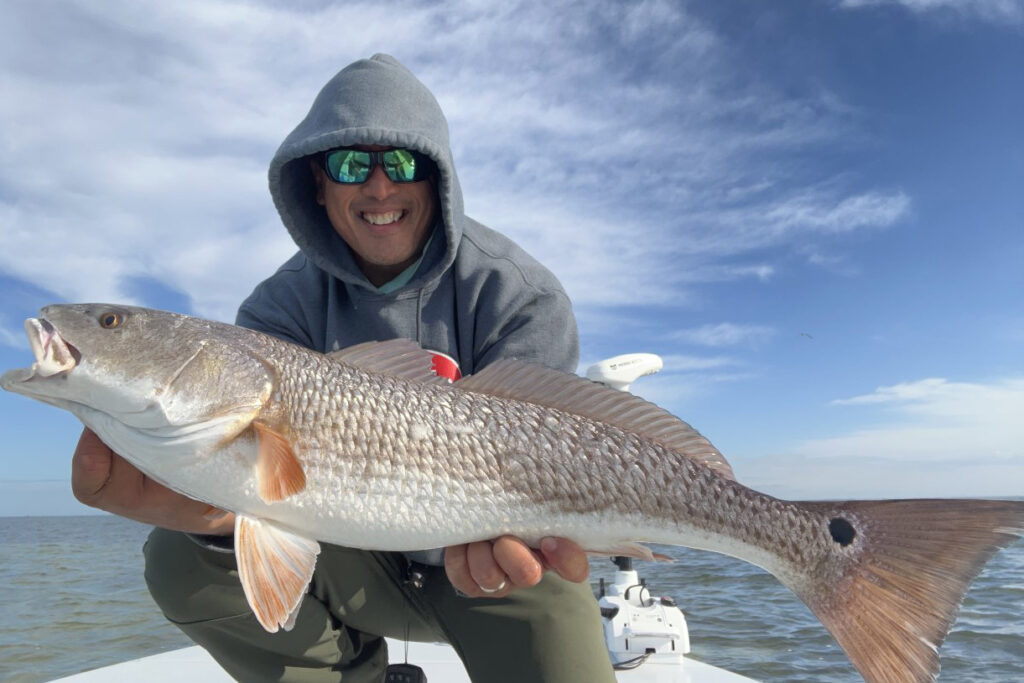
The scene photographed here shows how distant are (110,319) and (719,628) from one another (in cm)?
957

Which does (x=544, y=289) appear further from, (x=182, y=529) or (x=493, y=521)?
(x=182, y=529)

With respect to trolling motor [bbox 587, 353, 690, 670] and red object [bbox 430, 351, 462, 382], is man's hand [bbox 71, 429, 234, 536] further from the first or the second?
trolling motor [bbox 587, 353, 690, 670]

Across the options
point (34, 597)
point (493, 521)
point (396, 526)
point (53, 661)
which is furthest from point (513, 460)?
point (34, 597)

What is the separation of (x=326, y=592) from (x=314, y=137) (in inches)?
91.6

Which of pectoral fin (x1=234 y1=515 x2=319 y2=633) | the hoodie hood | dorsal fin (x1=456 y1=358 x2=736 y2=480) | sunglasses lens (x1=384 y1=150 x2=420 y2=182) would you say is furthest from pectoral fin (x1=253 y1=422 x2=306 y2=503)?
sunglasses lens (x1=384 y1=150 x2=420 y2=182)

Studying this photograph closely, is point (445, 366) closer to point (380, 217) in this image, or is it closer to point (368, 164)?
point (380, 217)

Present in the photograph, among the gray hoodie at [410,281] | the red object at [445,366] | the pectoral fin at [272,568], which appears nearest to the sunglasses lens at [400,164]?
the gray hoodie at [410,281]

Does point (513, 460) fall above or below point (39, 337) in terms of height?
below

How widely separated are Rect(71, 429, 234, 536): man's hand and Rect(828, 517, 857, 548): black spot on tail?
2339mm

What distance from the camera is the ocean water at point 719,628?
8.14 metres

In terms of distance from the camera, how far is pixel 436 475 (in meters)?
2.60

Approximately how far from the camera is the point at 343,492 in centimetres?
251

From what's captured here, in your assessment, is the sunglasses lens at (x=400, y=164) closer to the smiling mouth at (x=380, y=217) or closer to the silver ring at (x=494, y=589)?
the smiling mouth at (x=380, y=217)

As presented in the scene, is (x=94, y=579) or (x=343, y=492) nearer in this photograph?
(x=343, y=492)
